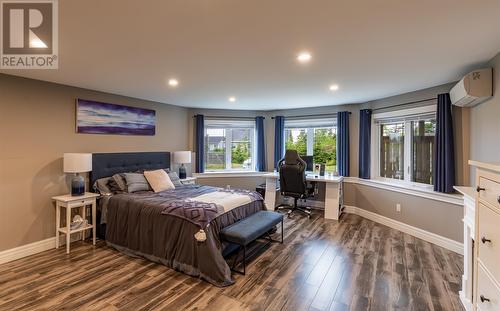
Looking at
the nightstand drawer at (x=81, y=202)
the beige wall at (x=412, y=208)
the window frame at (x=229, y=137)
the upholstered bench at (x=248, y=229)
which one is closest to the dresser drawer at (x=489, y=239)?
the upholstered bench at (x=248, y=229)

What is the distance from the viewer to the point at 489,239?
4.76ft

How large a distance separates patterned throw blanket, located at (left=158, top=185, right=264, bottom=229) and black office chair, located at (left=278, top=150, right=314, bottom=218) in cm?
126

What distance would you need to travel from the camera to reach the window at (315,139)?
5.60 metres

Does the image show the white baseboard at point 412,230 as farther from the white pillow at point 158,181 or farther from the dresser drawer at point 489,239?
the white pillow at point 158,181

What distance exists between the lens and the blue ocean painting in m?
3.76

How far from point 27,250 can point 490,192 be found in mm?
4668

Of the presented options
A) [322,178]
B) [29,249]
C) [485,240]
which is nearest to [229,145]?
[322,178]

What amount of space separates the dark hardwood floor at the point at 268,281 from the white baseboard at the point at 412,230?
0.15 m

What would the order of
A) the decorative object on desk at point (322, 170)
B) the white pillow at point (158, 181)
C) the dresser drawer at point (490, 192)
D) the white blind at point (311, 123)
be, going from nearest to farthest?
1. the dresser drawer at point (490, 192)
2. the white pillow at point (158, 181)
3. the decorative object on desk at point (322, 170)
4. the white blind at point (311, 123)

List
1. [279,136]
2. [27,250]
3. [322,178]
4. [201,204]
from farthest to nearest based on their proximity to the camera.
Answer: [279,136]
[322,178]
[27,250]
[201,204]

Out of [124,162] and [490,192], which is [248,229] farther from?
[124,162]

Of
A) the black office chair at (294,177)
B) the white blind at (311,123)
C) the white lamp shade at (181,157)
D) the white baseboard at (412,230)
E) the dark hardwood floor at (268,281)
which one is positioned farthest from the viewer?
the white blind at (311,123)

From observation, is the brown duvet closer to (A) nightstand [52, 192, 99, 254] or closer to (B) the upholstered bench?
(B) the upholstered bench

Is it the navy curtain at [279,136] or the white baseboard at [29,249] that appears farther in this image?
the navy curtain at [279,136]
